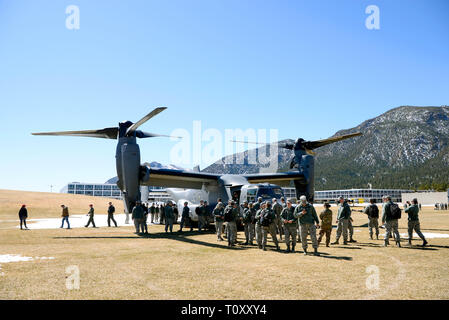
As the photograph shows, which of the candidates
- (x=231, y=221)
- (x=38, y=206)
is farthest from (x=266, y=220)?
(x=38, y=206)

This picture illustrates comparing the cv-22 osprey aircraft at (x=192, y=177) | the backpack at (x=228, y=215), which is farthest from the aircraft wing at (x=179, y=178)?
the backpack at (x=228, y=215)

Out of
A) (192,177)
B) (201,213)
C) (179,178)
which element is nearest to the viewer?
(201,213)

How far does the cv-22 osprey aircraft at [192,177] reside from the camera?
16.9 meters

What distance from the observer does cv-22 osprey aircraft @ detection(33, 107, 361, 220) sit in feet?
55.5

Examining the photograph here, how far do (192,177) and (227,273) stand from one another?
14163 mm

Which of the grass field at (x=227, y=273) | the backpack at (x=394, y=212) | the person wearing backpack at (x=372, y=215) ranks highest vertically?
the backpack at (x=394, y=212)

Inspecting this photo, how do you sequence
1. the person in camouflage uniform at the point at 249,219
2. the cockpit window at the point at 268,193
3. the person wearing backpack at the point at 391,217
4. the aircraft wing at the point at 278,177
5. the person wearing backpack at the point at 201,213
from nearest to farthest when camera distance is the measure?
the person wearing backpack at the point at 391,217 < the person in camouflage uniform at the point at 249,219 < the cockpit window at the point at 268,193 < the person wearing backpack at the point at 201,213 < the aircraft wing at the point at 278,177

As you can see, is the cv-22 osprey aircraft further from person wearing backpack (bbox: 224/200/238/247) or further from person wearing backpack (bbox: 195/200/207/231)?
person wearing backpack (bbox: 224/200/238/247)

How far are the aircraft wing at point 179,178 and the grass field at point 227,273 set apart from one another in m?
8.24

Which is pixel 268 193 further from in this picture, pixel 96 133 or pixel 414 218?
pixel 96 133

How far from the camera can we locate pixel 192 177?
21.4 metres

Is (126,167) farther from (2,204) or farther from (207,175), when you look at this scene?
(2,204)

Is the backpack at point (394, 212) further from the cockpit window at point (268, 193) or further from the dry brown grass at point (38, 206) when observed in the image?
the dry brown grass at point (38, 206)

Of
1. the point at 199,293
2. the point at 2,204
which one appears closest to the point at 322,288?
the point at 199,293
